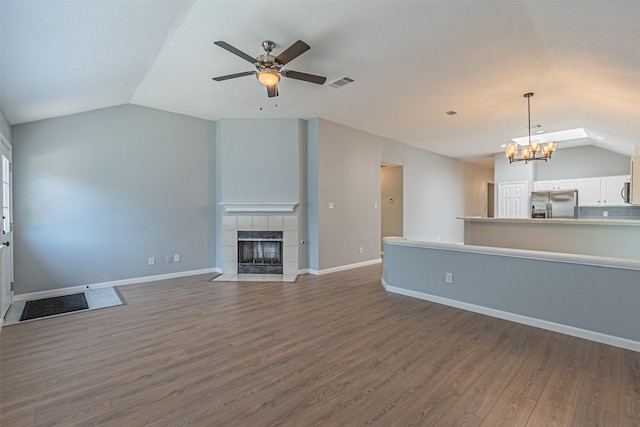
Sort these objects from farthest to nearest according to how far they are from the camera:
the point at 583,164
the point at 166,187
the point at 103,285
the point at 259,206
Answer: the point at 583,164 < the point at 259,206 < the point at 166,187 < the point at 103,285

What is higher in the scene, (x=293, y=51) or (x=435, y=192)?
(x=293, y=51)

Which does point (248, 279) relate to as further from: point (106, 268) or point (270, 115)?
point (270, 115)

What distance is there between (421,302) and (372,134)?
13.3ft

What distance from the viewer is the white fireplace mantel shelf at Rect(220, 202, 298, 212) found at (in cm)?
546

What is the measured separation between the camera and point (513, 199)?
27.1 ft

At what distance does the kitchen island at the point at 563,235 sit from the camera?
14.6 ft

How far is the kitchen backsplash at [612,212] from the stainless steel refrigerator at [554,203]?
0.26 metres

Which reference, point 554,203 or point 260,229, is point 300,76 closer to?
point 260,229

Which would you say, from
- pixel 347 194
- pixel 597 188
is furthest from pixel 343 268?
pixel 597 188

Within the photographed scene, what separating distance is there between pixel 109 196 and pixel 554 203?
32.4 feet

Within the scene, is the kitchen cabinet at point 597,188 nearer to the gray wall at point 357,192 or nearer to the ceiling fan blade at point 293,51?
the gray wall at point 357,192

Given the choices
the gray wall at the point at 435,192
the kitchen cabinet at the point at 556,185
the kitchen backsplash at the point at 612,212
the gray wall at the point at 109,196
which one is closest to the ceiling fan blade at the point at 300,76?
the gray wall at the point at 109,196

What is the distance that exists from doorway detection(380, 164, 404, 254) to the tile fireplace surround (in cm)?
290

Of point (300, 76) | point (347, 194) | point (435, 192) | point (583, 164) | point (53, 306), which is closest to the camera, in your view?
point (300, 76)
